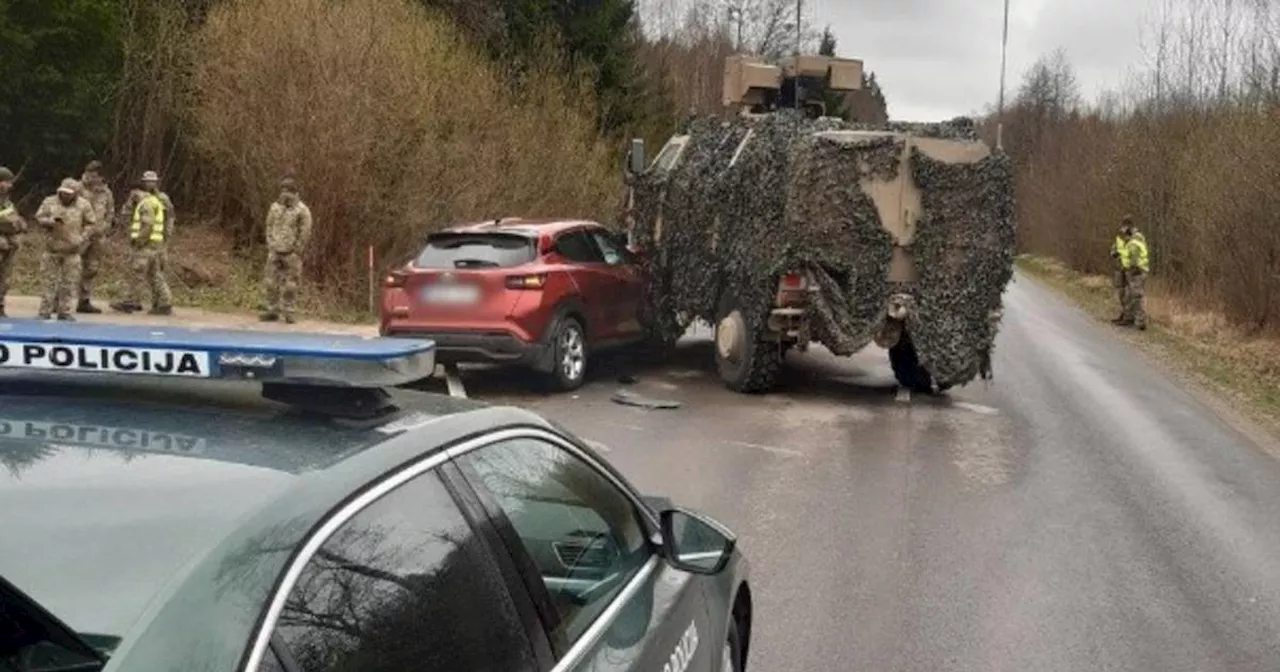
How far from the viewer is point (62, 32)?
2098cm

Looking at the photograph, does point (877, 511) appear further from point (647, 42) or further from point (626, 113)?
point (647, 42)

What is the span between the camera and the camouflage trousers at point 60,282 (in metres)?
15.2

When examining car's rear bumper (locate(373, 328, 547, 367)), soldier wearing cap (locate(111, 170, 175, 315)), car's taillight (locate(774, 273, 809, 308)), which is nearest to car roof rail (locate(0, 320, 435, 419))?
car's rear bumper (locate(373, 328, 547, 367))

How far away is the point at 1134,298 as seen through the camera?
83.1 feet

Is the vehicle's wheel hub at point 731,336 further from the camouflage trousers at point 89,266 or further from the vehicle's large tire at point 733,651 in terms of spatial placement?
the vehicle's large tire at point 733,651

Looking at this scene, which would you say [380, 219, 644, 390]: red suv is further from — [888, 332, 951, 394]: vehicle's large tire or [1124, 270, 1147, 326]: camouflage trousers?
[1124, 270, 1147, 326]: camouflage trousers

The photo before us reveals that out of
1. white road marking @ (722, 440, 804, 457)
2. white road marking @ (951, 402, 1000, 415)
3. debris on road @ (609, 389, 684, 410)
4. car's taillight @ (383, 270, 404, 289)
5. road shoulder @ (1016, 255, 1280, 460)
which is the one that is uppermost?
car's taillight @ (383, 270, 404, 289)

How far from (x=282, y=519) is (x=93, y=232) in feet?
49.5

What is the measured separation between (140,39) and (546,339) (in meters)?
13.8

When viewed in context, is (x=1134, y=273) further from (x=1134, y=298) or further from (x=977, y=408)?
(x=977, y=408)

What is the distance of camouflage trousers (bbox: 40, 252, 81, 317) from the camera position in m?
15.2

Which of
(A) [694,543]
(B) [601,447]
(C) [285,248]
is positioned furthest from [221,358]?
(C) [285,248]

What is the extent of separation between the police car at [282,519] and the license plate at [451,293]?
30.1 ft

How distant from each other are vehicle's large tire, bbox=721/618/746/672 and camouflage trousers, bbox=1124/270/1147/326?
2223cm
